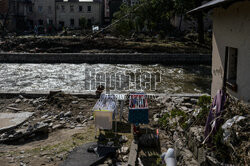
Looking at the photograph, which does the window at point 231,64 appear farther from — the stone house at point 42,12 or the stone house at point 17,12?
the stone house at point 42,12

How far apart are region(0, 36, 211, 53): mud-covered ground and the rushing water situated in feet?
15.6

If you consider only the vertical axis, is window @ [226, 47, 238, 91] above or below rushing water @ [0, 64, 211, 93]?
above

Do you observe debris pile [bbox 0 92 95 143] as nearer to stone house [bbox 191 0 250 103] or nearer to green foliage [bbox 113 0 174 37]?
stone house [bbox 191 0 250 103]

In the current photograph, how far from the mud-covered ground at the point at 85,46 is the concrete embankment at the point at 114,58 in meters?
2.45

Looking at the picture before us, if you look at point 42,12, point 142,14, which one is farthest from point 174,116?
point 42,12

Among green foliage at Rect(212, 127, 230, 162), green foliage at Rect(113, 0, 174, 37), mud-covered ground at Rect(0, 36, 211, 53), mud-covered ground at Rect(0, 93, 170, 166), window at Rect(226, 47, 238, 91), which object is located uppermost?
green foliage at Rect(113, 0, 174, 37)

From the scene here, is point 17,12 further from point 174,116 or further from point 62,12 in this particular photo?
point 174,116

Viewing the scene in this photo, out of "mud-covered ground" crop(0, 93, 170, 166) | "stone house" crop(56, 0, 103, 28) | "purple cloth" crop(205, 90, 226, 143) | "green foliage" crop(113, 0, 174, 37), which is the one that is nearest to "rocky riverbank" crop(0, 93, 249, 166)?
"mud-covered ground" crop(0, 93, 170, 166)

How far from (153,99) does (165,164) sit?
198 inches

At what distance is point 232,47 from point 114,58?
55.1 feet

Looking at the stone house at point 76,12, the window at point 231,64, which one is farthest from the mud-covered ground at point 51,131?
the stone house at point 76,12

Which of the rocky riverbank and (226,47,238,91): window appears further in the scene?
(226,47,238,91): window

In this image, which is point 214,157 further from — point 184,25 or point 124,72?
point 184,25

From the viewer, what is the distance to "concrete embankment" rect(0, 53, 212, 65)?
2262 cm
